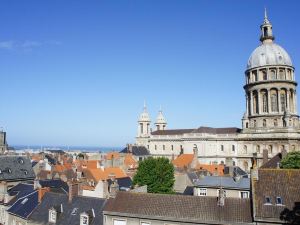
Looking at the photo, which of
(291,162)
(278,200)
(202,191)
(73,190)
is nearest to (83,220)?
(73,190)

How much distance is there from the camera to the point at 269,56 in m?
93.2

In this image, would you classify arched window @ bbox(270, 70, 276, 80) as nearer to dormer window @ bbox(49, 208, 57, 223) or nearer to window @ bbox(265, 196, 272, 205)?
window @ bbox(265, 196, 272, 205)

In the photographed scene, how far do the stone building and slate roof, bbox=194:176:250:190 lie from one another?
147 feet

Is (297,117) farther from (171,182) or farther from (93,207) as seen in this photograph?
(93,207)

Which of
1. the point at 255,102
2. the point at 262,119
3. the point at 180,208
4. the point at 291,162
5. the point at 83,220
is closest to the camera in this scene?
the point at 180,208

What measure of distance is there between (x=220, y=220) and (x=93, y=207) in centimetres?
1159

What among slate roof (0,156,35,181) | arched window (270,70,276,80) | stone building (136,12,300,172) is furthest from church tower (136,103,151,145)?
slate roof (0,156,35,181)

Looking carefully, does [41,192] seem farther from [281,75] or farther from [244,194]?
[281,75]

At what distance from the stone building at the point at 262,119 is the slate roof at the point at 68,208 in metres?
59.6

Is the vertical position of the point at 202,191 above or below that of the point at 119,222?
above

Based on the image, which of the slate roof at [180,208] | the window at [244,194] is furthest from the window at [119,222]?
the window at [244,194]

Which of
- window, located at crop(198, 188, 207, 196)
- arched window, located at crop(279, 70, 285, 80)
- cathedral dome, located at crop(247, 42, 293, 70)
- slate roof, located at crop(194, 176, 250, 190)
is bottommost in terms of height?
window, located at crop(198, 188, 207, 196)

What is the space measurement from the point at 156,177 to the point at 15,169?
69.4ft

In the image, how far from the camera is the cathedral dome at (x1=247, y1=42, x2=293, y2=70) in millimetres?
92375
